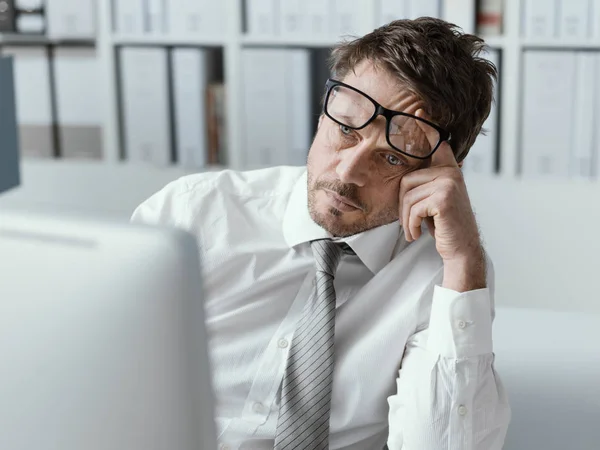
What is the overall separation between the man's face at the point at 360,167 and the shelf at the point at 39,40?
74.7 inches

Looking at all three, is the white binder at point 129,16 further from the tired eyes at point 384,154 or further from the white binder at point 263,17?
the tired eyes at point 384,154

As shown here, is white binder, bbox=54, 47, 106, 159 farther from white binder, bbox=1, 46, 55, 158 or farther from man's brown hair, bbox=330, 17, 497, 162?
man's brown hair, bbox=330, 17, 497, 162

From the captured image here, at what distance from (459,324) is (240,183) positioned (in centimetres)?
48

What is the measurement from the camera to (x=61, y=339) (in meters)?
0.44

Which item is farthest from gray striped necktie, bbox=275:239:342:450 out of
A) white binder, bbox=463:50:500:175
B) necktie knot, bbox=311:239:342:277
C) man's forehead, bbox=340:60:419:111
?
white binder, bbox=463:50:500:175

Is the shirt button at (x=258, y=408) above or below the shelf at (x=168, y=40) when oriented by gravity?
below

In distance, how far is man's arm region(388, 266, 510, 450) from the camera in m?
1.19

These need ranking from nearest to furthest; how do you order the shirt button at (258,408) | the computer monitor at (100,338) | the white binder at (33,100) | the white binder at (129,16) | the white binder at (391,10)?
the computer monitor at (100,338) → the shirt button at (258,408) → the white binder at (391,10) → the white binder at (129,16) → the white binder at (33,100)

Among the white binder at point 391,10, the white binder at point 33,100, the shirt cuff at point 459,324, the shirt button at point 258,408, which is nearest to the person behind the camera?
the shirt cuff at point 459,324

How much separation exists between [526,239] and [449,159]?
5.34 ft

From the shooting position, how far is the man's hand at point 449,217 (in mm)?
1216

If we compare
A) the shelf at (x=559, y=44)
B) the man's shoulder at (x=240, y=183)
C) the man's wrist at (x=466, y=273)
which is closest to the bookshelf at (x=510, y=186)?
the shelf at (x=559, y=44)

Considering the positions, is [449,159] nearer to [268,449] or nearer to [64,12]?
[268,449]

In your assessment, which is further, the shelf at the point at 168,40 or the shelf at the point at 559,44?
the shelf at the point at 168,40
